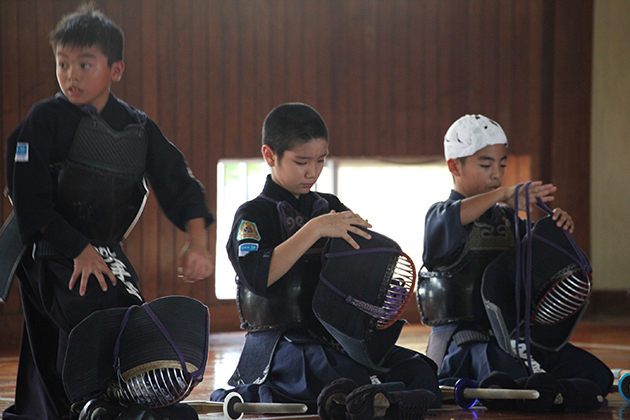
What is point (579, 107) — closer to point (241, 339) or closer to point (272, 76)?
point (272, 76)

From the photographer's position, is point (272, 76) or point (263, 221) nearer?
point (263, 221)

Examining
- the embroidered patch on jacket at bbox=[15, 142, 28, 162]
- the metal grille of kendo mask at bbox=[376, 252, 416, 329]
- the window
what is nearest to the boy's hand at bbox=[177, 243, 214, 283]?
the embroidered patch on jacket at bbox=[15, 142, 28, 162]

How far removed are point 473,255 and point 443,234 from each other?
147mm

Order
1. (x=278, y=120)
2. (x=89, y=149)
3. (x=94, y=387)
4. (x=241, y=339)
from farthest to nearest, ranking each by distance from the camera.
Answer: (x=241, y=339) → (x=278, y=120) → (x=89, y=149) → (x=94, y=387)

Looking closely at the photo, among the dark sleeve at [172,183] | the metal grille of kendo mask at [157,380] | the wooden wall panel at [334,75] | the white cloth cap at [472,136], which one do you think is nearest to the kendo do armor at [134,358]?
the metal grille of kendo mask at [157,380]

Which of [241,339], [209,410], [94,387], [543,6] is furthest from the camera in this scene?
[543,6]

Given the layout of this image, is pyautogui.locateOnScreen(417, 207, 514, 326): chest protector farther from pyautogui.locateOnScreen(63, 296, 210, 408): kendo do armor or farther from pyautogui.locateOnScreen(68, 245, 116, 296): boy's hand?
pyautogui.locateOnScreen(68, 245, 116, 296): boy's hand

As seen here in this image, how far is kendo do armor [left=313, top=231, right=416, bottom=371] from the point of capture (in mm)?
2361

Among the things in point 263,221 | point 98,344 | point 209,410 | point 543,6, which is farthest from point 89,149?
point 543,6

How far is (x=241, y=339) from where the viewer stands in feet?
16.7

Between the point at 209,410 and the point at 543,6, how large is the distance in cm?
485

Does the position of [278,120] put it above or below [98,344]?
above

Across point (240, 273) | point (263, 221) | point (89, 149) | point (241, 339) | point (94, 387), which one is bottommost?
point (241, 339)

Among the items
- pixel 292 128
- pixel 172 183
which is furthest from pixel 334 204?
pixel 172 183
